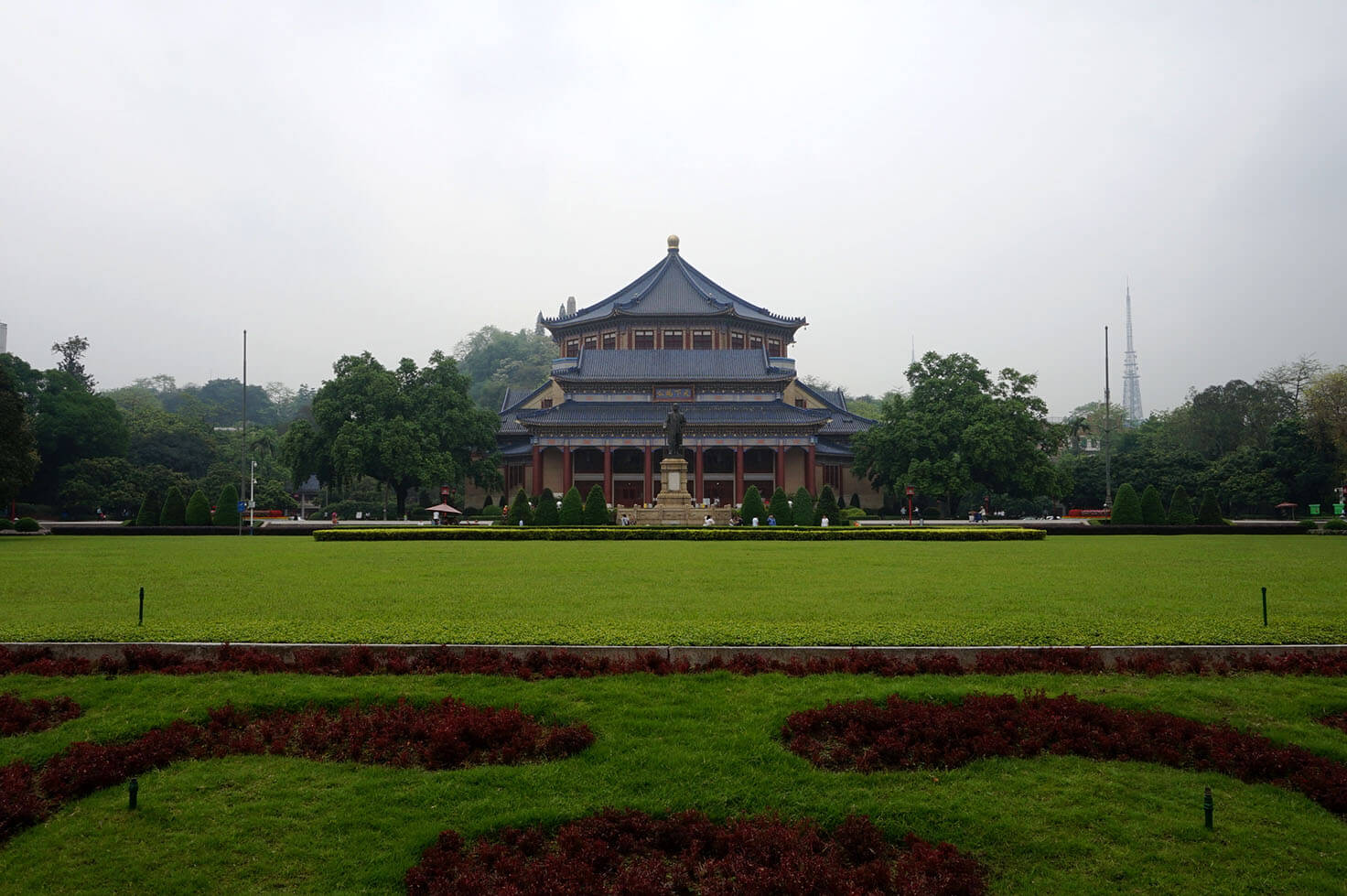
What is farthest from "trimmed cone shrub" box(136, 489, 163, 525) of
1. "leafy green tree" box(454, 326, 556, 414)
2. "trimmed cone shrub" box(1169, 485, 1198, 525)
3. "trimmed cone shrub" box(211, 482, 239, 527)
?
"leafy green tree" box(454, 326, 556, 414)

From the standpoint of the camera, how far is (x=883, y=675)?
894cm

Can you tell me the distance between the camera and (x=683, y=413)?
57062mm

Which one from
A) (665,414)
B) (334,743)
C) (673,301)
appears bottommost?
(334,743)

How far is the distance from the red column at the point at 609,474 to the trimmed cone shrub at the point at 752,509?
16.6 meters

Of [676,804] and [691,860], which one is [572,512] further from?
[691,860]

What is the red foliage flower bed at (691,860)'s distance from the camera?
5328mm

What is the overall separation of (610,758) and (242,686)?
4.06 metres

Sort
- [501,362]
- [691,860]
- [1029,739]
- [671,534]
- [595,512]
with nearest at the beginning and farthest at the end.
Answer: [691,860] < [1029,739] < [671,534] < [595,512] < [501,362]

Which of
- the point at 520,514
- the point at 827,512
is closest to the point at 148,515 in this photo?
the point at 520,514

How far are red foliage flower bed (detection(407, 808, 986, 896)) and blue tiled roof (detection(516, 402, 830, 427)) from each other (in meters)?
48.8

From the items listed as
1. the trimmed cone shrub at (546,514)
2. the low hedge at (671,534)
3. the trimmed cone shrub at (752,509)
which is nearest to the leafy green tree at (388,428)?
the trimmed cone shrub at (546,514)

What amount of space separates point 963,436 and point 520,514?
23.6 metres

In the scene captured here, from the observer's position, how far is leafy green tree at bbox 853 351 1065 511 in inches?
1842

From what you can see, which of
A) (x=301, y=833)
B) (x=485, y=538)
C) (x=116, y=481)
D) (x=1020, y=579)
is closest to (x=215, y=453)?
(x=116, y=481)
